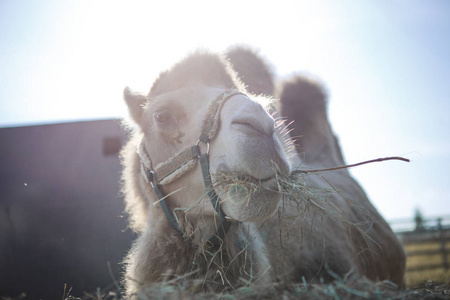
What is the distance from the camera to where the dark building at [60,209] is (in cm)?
340

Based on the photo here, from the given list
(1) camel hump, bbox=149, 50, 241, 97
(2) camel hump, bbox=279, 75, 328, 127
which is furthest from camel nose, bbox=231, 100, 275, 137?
(2) camel hump, bbox=279, 75, 328, 127

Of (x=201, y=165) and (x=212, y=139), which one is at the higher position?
(x=212, y=139)

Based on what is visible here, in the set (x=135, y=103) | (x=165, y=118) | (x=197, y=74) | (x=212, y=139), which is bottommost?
(x=212, y=139)

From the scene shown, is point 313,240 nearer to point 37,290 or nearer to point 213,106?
point 213,106

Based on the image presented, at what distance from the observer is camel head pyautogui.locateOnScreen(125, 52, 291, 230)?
1.75 m

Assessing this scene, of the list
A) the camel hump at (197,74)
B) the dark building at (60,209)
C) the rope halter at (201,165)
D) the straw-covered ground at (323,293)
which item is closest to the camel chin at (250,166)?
the rope halter at (201,165)

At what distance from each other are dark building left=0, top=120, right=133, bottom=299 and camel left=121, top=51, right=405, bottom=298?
1.14 meters

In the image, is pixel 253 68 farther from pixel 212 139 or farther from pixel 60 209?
pixel 60 209

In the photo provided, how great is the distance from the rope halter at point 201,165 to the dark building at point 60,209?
5.28 ft

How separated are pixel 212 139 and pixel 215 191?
31cm

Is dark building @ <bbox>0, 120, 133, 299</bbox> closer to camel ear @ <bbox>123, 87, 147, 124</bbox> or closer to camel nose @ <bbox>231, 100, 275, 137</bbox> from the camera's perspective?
camel ear @ <bbox>123, 87, 147, 124</bbox>

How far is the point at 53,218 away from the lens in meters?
3.64

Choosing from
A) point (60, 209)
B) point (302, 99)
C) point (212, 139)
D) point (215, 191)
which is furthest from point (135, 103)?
point (302, 99)

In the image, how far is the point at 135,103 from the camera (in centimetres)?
263
